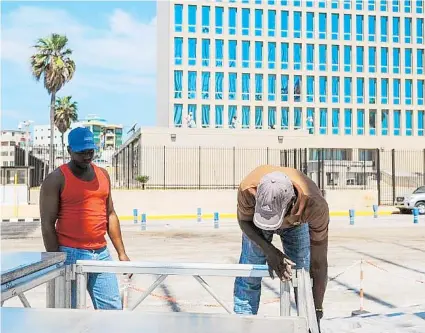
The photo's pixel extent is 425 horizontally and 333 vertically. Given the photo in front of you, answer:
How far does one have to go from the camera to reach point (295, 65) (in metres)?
57.0

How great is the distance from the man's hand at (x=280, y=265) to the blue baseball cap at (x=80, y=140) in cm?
156

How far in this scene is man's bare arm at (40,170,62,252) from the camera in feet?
12.6

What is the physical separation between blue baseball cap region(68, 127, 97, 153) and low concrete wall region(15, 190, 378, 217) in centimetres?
2284

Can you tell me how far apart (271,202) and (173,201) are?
80.9 feet

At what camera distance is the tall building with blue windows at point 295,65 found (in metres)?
54.1

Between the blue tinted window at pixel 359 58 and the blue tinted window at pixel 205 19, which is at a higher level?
the blue tinted window at pixel 205 19

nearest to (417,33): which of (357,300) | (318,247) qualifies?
(357,300)

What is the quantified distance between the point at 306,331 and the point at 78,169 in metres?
2.45

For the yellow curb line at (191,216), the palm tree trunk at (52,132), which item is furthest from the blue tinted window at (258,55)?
the yellow curb line at (191,216)

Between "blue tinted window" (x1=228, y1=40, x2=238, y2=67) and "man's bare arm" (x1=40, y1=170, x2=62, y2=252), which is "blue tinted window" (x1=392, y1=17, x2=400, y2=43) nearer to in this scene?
"blue tinted window" (x1=228, y1=40, x2=238, y2=67)

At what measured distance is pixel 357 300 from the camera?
7492 millimetres

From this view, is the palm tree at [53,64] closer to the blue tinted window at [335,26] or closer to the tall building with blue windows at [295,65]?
the tall building with blue windows at [295,65]

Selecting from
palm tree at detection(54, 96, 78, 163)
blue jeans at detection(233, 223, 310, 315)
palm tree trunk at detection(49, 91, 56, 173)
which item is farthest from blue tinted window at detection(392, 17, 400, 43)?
blue jeans at detection(233, 223, 310, 315)

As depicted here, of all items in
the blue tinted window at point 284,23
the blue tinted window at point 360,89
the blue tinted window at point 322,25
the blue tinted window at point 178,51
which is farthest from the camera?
the blue tinted window at point 360,89
